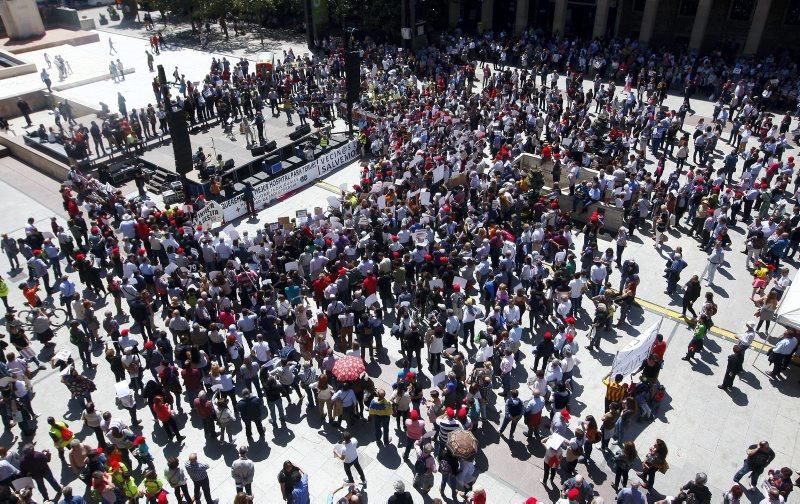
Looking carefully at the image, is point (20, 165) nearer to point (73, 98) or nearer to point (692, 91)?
point (73, 98)

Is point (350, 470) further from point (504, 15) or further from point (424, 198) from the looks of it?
point (504, 15)

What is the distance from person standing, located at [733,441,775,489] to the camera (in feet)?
34.1

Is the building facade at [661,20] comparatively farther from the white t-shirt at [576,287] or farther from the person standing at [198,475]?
the person standing at [198,475]

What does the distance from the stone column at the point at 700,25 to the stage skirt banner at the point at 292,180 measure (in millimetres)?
22091

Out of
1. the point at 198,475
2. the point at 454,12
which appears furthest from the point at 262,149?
the point at 454,12

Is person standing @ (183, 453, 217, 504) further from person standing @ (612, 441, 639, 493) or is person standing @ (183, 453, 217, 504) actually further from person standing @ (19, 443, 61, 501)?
person standing @ (612, 441, 639, 493)

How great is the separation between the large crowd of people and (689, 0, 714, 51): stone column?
8.37 meters

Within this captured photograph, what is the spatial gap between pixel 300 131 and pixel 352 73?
3.52m

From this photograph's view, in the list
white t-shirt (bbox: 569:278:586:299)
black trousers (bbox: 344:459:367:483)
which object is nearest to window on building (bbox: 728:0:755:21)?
white t-shirt (bbox: 569:278:586:299)

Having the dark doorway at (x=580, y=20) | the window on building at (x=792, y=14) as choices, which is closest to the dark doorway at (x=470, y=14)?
the dark doorway at (x=580, y=20)

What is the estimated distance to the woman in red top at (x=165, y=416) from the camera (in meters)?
11.6

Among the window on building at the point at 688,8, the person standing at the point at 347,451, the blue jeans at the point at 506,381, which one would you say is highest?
the window on building at the point at 688,8

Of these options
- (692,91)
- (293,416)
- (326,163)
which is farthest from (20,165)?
(692,91)

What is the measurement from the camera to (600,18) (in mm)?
36844
